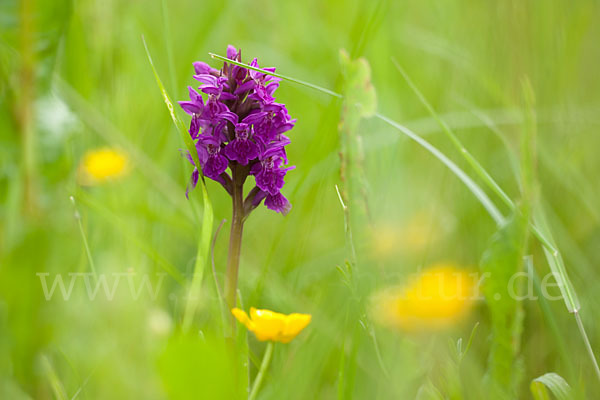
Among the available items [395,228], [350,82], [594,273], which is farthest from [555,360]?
[350,82]

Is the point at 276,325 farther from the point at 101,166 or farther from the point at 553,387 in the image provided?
the point at 101,166

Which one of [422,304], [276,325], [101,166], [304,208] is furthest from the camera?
[101,166]

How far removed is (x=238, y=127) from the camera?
39.7 inches

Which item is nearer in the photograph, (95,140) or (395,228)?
(395,228)

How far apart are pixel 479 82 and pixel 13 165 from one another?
166cm

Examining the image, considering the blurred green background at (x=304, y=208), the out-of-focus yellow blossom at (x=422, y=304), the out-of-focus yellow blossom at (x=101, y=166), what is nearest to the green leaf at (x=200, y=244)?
the blurred green background at (x=304, y=208)

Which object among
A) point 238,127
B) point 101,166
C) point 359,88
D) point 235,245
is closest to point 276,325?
point 235,245

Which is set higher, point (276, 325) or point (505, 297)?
point (505, 297)

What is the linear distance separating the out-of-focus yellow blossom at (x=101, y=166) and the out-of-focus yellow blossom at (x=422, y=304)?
3.55ft

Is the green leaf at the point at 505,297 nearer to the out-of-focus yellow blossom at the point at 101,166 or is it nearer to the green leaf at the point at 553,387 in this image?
the green leaf at the point at 553,387

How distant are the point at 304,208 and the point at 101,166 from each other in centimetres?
74

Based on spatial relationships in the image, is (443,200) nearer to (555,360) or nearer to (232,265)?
(555,360)

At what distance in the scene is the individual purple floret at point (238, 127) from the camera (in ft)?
3.32

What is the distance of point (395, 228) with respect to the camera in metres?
1.15
